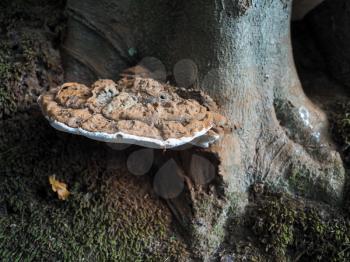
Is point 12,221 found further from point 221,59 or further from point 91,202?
point 221,59

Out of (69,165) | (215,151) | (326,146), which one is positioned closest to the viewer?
(215,151)

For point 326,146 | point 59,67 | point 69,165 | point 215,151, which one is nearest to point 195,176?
point 215,151

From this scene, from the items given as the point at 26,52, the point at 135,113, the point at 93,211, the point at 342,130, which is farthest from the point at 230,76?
the point at 26,52

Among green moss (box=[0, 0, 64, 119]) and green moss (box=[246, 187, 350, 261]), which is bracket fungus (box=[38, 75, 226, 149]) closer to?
green moss (box=[0, 0, 64, 119])

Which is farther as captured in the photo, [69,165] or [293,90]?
[293,90]

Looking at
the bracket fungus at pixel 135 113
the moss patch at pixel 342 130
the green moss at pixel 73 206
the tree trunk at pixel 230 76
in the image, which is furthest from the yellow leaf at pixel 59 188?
the moss patch at pixel 342 130

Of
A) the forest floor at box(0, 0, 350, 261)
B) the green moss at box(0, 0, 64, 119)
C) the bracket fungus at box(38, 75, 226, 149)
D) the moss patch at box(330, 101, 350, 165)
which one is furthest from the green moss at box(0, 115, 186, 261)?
the moss patch at box(330, 101, 350, 165)

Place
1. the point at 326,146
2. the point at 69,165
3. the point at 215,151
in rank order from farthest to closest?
the point at 326,146
the point at 69,165
the point at 215,151
